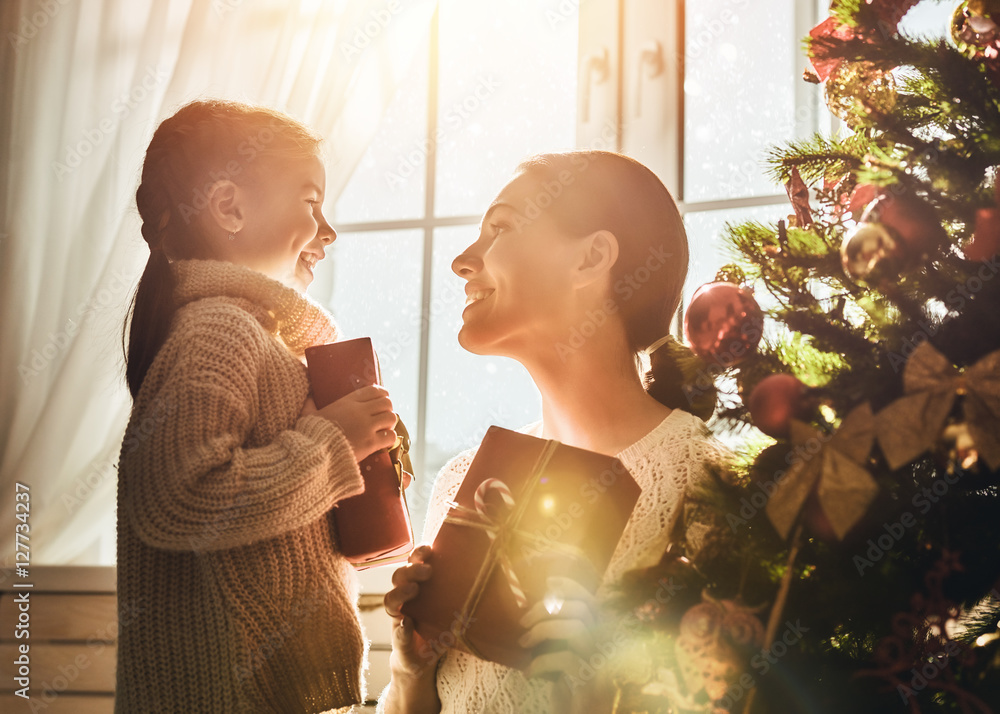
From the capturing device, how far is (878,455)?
656 millimetres

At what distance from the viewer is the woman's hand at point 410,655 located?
2.89ft

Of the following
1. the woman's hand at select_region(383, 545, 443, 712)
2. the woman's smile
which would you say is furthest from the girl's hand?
the woman's smile

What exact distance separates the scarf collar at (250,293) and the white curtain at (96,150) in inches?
29.8

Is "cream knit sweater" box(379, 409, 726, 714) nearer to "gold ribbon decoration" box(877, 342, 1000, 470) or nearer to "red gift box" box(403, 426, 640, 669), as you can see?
"red gift box" box(403, 426, 640, 669)

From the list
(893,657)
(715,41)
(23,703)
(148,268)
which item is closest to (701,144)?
(715,41)

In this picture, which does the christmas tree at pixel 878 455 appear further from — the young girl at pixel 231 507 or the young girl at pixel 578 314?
the young girl at pixel 231 507

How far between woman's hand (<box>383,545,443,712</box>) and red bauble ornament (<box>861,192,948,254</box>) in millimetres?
583

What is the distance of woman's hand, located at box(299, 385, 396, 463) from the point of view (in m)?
1.02

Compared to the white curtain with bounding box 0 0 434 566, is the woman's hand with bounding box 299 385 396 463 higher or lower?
lower

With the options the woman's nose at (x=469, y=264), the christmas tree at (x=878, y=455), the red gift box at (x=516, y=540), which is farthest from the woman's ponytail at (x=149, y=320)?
the christmas tree at (x=878, y=455)

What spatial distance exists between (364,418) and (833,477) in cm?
61

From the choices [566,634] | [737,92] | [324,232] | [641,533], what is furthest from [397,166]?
[566,634]

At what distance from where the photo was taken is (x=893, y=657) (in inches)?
26.1

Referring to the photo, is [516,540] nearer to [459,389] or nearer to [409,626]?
[409,626]
